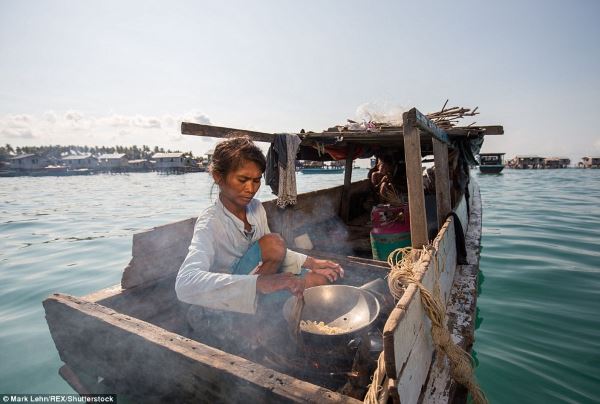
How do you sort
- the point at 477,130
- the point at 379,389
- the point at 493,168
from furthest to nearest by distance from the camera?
the point at 493,168, the point at 477,130, the point at 379,389

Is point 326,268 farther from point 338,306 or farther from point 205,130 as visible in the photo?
point 205,130

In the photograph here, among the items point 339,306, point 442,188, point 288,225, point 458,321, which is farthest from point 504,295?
point 339,306

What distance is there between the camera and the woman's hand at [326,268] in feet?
8.46

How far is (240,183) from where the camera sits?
235cm

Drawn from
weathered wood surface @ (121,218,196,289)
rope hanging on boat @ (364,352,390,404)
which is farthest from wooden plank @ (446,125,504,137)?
rope hanging on boat @ (364,352,390,404)

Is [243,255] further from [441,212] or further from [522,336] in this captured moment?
[522,336]

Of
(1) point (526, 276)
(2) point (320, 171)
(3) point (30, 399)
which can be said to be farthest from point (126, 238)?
(2) point (320, 171)

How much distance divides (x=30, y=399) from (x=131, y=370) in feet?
9.69

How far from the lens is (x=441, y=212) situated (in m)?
4.77

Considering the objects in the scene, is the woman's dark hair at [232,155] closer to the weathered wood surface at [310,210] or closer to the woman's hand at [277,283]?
the woman's hand at [277,283]

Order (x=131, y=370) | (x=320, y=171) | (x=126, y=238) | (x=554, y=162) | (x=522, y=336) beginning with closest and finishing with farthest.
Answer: (x=131, y=370) → (x=522, y=336) → (x=126, y=238) → (x=554, y=162) → (x=320, y=171)

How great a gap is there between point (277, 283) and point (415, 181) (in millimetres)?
2274

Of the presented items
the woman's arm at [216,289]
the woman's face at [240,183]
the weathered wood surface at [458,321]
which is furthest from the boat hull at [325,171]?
the woman's arm at [216,289]

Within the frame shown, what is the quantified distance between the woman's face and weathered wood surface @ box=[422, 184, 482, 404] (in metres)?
2.03
